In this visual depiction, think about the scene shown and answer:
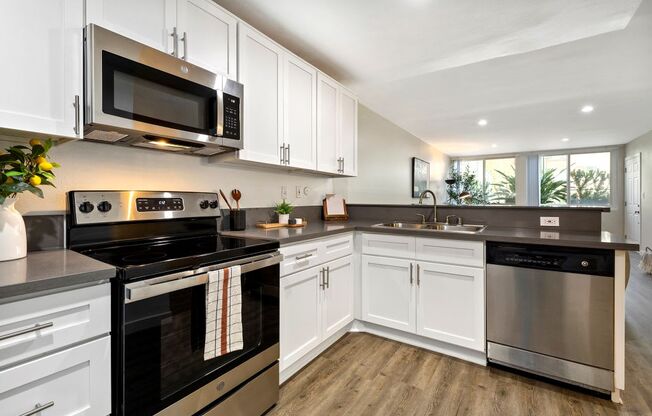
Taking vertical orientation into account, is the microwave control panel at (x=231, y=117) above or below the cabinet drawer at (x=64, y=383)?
above

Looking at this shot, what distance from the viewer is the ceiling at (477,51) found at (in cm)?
193

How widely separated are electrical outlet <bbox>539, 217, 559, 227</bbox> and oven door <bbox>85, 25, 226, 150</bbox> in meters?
2.33

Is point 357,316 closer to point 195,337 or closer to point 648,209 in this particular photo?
point 195,337

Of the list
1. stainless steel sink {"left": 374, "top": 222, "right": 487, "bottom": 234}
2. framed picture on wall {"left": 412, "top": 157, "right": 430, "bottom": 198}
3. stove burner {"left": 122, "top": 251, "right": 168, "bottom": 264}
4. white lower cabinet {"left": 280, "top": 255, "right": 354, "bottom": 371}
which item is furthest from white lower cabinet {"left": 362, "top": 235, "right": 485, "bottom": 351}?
framed picture on wall {"left": 412, "top": 157, "right": 430, "bottom": 198}

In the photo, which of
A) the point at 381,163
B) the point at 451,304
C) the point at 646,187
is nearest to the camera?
the point at 451,304

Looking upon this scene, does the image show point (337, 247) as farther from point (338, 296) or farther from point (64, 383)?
point (64, 383)

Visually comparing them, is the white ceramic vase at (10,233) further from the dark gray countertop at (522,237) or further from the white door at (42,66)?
the dark gray countertop at (522,237)

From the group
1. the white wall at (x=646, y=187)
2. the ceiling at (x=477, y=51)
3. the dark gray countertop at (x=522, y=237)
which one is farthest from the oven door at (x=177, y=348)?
the white wall at (x=646, y=187)

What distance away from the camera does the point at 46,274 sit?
93 cm

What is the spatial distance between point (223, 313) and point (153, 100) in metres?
1.04

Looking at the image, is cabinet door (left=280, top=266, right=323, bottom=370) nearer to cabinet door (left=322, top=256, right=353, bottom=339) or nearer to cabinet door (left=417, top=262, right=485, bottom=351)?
cabinet door (left=322, top=256, right=353, bottom=339)

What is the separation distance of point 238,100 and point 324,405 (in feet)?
5.83

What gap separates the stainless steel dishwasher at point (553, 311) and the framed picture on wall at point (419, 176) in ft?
12.9

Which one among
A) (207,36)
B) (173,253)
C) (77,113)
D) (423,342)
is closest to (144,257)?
(173,253)
